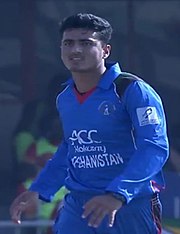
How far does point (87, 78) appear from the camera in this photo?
4324 mm

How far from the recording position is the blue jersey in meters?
4.02

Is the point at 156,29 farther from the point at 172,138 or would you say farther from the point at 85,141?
the point at 85,141

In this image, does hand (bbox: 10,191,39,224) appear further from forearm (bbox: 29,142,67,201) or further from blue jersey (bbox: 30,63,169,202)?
Answer: blue jersey (bbox: 30,63,169,202)

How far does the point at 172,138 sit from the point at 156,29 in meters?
0.73

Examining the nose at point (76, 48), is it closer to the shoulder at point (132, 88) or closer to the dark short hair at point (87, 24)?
the dark short hair at point (87, 24)

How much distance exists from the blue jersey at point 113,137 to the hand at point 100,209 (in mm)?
120

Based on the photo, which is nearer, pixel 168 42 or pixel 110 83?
pixel 110 83

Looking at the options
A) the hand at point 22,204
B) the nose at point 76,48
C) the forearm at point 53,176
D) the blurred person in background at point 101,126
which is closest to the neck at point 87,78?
the blurred person in background at point 101,126

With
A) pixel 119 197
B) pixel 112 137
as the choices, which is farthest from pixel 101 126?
pixel 119 197

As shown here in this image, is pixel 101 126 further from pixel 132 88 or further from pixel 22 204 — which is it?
pixel 22 204

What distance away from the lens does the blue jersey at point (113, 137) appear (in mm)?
4020

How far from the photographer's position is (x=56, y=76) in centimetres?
716

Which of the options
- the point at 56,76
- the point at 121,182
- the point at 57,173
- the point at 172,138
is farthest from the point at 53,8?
the point at 121,182

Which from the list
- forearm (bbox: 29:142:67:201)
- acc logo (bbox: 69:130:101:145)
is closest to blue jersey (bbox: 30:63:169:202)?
acc logo (bbox: 69:130:101:145)
